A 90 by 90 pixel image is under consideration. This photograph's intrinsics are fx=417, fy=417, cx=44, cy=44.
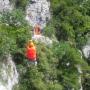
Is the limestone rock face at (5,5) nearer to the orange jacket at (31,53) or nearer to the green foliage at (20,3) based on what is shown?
the green foliage at (20,3)

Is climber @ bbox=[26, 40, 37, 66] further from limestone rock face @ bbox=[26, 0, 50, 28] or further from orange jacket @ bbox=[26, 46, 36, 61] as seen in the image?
limestone rock face @ bbox=[26, 0, 50, 28]

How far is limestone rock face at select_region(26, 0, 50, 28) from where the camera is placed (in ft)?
63.5

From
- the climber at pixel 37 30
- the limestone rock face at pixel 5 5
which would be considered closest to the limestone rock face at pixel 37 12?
the climber at pixel 37 30

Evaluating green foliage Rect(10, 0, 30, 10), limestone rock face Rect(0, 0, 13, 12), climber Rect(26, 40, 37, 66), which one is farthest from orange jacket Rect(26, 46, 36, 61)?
green foliage Rect(10, 0, 30, 10)

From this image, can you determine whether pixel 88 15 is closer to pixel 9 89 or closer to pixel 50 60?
pixel 50 60

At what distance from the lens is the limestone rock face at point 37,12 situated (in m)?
19.3

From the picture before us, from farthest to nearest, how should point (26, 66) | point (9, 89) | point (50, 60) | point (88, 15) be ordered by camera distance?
1. point (88, 15)
2. point (50, 60)
3. point (26, 66)
4. point (9, 89)

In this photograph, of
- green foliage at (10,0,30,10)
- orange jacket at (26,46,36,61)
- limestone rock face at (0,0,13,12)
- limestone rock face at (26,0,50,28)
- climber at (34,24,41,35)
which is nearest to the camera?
orange jacket at (26,46,36,61)

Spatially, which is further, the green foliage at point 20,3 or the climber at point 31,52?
the green foliage at point 20,3

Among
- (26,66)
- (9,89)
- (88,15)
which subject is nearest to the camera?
(9,89)

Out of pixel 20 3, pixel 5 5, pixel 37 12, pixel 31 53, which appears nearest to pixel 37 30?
pixel 37 12

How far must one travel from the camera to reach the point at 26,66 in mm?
16156

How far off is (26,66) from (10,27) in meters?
1.79

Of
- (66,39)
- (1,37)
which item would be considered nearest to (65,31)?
(66,39)
